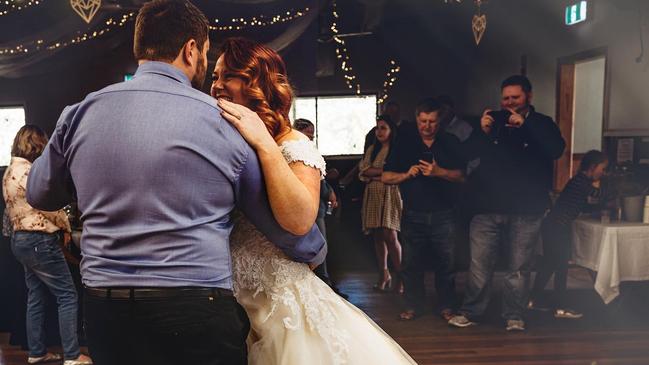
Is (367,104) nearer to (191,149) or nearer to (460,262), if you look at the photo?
(460,262)

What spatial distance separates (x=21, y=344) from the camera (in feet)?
12.7

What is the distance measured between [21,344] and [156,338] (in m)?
3.21

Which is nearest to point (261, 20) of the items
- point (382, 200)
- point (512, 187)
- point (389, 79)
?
point (382, 200)

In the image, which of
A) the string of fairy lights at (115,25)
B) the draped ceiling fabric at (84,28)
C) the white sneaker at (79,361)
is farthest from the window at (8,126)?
the white sneaker at (79,361)

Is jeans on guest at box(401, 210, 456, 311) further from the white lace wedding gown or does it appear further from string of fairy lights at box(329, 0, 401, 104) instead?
the white lace wedding gown

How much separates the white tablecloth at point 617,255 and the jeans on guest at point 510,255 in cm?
46

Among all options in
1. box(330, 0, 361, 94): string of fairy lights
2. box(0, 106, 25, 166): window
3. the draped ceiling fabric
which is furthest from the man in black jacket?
box(0, 106, 25, 166): window

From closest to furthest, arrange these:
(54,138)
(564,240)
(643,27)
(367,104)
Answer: (54,138) → (564,240) → (643,27) → (367,104)

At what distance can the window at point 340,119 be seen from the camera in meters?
6.82

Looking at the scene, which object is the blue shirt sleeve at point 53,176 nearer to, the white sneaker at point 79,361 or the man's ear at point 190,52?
the man's ear at point 190,52

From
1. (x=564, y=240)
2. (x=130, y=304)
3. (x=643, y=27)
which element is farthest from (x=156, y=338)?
(x=643, y=27)

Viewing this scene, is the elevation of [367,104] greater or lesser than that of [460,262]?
greater

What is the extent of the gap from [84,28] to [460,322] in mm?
3848

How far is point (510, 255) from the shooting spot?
13.6 feet
